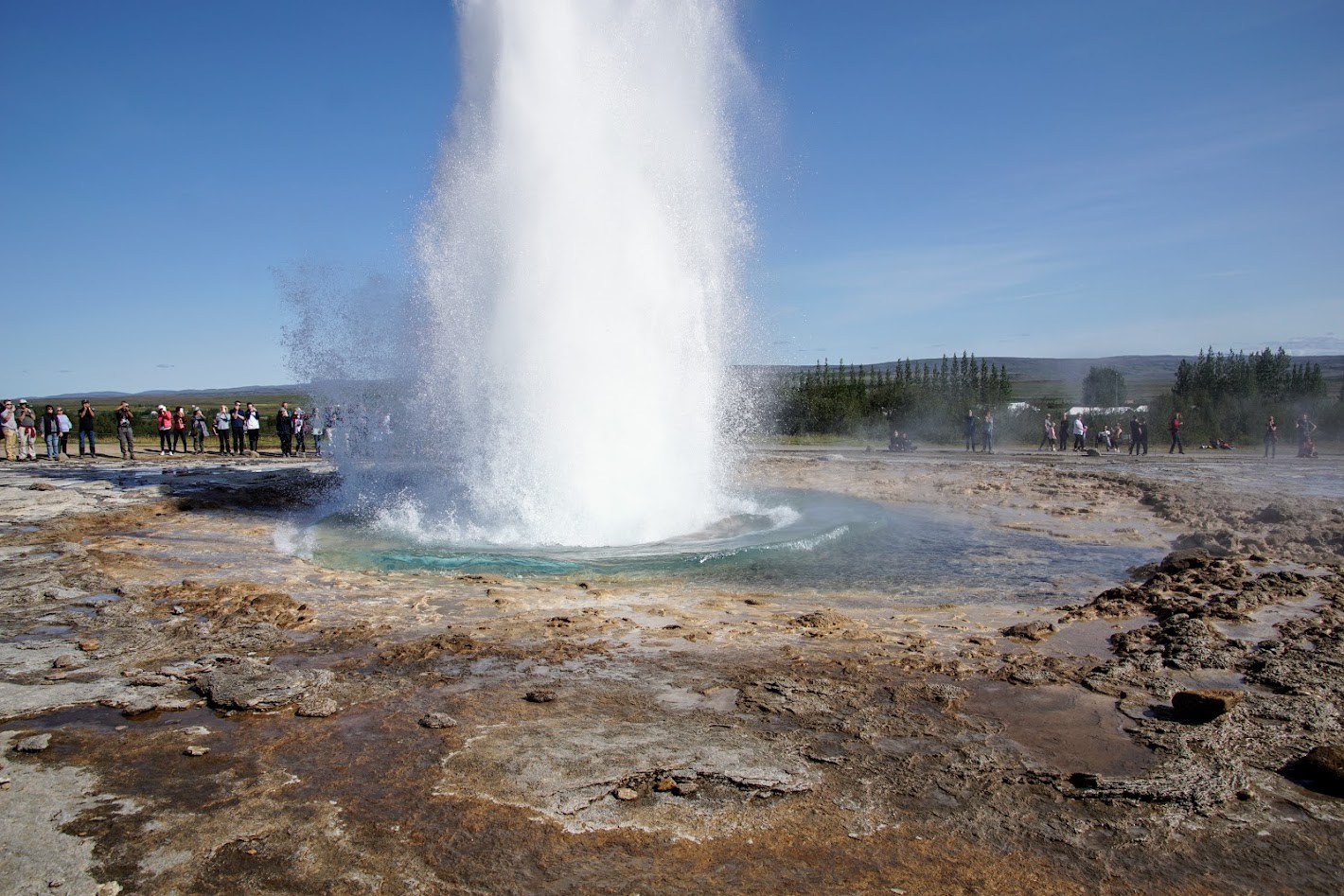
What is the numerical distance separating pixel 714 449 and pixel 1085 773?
9.92 metres

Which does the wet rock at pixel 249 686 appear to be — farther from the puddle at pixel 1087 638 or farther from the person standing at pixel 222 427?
the person standing at pixel 222 427

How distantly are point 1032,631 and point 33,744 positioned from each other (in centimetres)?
683

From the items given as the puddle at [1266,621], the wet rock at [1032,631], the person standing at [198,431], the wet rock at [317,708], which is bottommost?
the puddle at [1266,621]

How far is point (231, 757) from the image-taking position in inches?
173

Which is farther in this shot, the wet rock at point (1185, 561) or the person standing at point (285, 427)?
the person standing at point (285, 427)

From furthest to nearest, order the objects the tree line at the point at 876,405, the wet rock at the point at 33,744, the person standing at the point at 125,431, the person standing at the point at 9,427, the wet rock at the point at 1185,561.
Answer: the tree line at the point at 876,405 < the person standing at the point at 125,431 < the person standing at the point at 9,427 < the wet rock at the point at 1185,561 < the wet rock at the point at 33,744

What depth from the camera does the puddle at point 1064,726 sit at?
447 centimetres

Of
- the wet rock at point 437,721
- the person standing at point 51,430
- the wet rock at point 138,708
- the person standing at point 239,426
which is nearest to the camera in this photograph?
the wet rock at point 437,721

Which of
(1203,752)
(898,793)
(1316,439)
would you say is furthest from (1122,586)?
(1316,439)

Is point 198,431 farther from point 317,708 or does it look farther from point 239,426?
point 317,708

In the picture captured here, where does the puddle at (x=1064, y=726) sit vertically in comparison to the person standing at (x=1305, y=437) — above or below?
below

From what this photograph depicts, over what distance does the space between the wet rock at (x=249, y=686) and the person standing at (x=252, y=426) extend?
24.0 metres

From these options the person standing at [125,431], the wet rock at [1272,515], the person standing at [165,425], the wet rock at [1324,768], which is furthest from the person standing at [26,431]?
Result: the wet rock at [1272,515]

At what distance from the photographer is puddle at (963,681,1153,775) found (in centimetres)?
447
